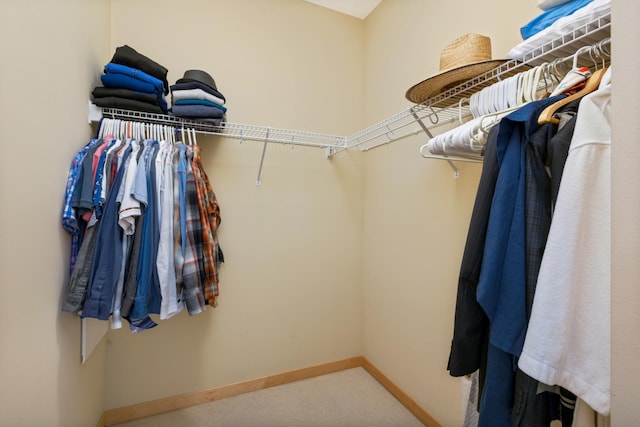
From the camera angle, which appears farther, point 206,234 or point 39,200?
point 206,234

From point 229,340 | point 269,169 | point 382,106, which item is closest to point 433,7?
point 382,106

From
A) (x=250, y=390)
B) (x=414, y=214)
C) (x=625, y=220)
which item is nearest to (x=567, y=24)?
(x=625, y=220)

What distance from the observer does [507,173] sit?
2.35ft

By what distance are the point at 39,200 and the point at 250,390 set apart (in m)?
1.68

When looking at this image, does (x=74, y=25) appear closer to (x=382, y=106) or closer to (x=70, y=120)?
(x=70, y=120)

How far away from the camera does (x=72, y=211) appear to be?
1129 millimetres

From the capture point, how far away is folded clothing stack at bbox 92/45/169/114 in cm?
139

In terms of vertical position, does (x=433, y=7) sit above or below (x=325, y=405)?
above

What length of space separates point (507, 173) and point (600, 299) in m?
0.32

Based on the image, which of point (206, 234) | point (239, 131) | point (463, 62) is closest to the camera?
point (463, 62)

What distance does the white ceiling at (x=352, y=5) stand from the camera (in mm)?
2174

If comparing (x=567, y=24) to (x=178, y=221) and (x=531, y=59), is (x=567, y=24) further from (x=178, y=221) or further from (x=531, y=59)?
(x=178, y=221)

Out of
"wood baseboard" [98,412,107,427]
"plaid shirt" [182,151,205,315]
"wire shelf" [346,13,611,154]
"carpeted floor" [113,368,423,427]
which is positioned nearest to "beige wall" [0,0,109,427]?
"wood baseboard" [98,412,107,427]

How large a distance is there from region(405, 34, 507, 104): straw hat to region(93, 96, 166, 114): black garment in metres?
1.28
